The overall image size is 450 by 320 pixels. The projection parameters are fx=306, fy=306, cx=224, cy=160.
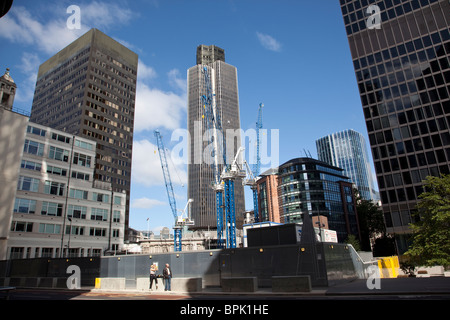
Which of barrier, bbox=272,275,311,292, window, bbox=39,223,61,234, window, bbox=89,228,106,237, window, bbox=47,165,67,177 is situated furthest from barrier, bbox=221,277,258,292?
window, bbox=47,165,67,177

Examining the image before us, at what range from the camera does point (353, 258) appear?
94.0 feet

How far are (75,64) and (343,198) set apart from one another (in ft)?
400

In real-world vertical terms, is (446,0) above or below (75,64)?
below

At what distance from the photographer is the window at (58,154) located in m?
63.2

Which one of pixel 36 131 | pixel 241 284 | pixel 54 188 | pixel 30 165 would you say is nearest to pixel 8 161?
pixel 30 165

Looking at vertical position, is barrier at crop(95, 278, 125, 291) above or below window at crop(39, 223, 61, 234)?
below

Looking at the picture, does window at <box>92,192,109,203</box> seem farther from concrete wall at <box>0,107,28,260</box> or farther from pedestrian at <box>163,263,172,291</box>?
pedestrian at <box>163,263,172,291</box>

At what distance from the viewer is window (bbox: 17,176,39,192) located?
5637 cm

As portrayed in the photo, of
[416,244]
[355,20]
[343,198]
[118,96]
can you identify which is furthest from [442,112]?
[118,96]

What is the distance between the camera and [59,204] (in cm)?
6184

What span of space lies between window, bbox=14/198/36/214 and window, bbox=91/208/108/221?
40.0ft

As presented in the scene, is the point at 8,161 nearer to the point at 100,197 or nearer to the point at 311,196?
the point at 100,197

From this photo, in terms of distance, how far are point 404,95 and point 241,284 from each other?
81.3m
